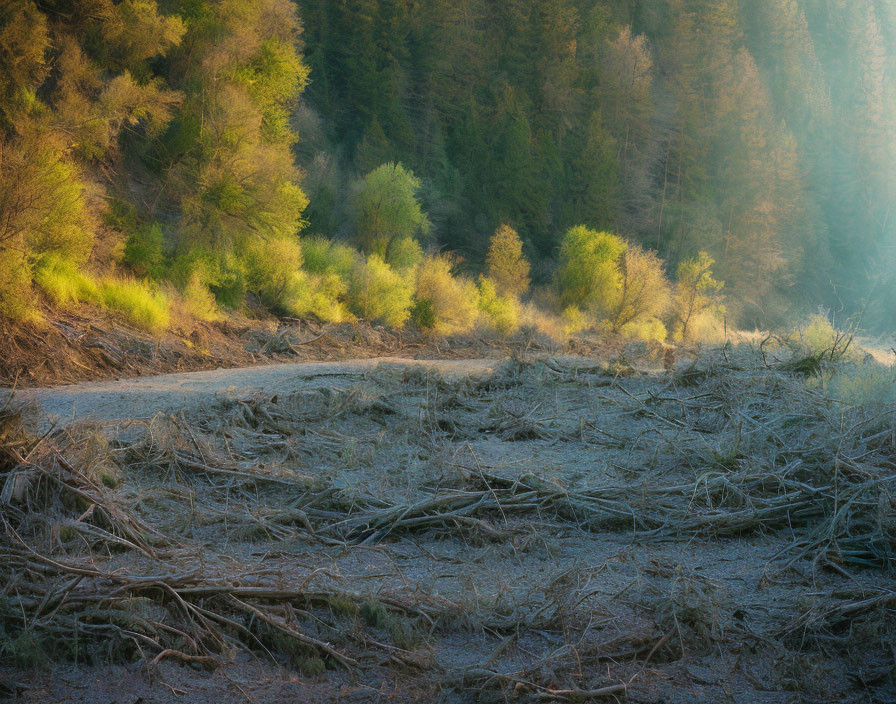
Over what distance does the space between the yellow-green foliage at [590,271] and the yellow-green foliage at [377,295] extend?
10082mm

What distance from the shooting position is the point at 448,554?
514cm

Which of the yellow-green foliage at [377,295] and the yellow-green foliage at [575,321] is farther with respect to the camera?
the yellow-green foliage at [575,321]

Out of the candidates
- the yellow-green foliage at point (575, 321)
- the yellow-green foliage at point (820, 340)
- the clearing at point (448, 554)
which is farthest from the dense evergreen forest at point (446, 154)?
the clearing at point (448, 554)

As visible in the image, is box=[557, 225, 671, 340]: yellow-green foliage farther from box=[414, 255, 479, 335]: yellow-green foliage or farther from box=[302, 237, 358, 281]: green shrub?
box=[302, 237, 358, 281]: green shrub

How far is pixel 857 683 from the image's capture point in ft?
12.5

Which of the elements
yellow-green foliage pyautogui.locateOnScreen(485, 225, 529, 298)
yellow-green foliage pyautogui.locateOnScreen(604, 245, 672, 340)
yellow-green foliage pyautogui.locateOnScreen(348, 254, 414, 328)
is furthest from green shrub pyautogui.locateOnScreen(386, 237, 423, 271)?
yellow-green foliage pyautogui.locateOnScreen(604, 245, 672, 340)

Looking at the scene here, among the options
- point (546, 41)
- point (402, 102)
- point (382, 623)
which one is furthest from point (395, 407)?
point (546, 41)

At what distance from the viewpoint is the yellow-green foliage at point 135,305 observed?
44.9 feet

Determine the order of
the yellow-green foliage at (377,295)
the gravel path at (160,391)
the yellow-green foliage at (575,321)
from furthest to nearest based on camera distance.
A: the yellow-green foliage at (575,321) < the yellow-green foliage at (377,295) < the gravel path at (160,391)

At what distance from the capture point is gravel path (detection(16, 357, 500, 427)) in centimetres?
805

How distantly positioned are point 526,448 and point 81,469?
3984mm

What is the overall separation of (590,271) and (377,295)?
11653mm

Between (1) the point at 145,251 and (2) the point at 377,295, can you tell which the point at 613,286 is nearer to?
(2) the point at 377,295

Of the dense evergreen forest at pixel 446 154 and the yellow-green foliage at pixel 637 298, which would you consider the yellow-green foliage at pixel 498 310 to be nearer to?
the dense evergreen forest at pixel 446 154
